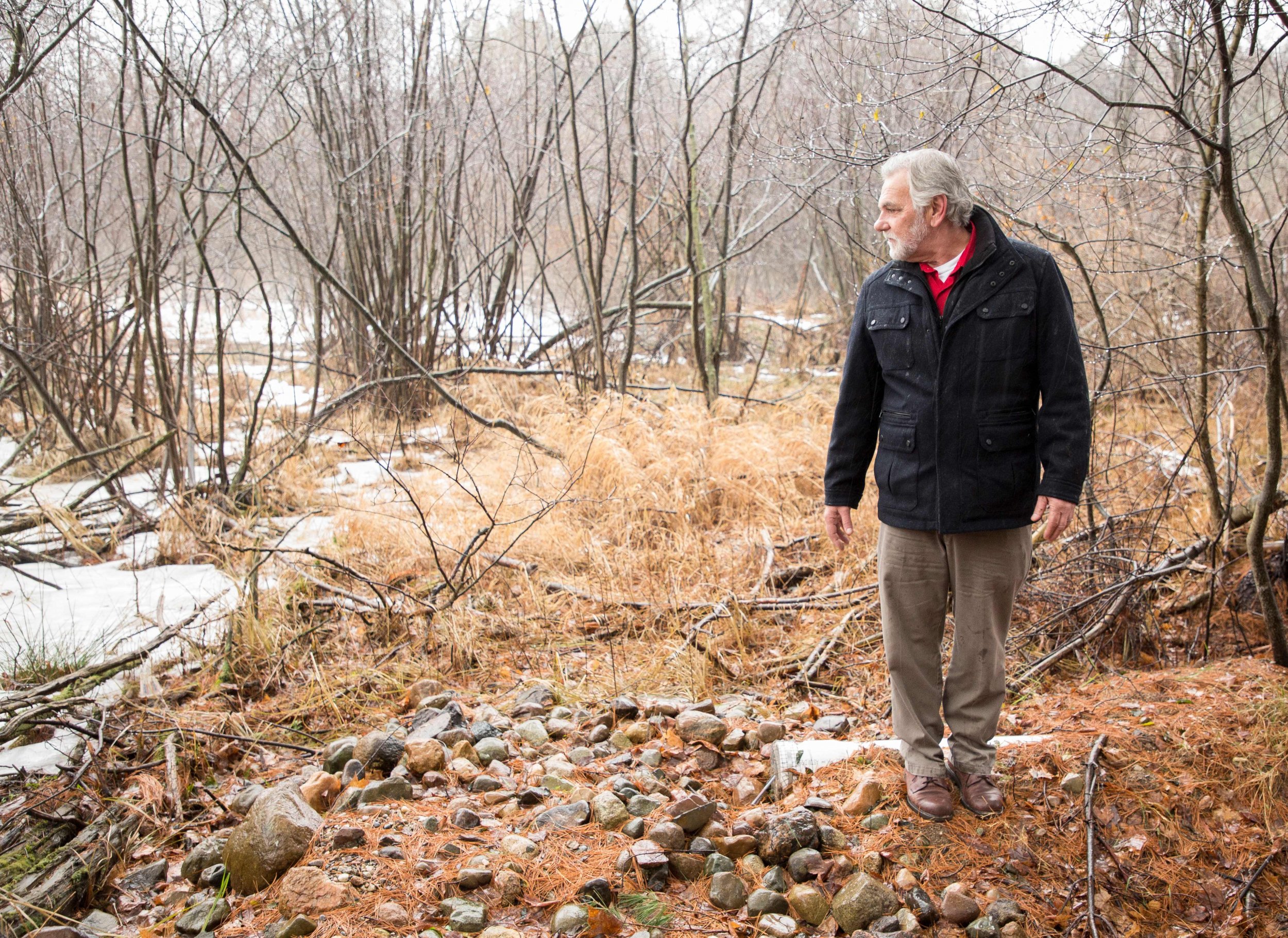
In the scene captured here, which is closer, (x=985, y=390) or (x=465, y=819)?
(x=985, y=390)

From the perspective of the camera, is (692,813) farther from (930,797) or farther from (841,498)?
(841,498)

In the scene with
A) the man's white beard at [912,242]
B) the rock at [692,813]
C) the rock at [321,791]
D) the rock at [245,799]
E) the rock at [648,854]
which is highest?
the man's white beard at [912,242]

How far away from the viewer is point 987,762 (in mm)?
2412

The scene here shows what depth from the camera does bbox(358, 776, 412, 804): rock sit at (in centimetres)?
268

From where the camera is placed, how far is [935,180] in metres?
2.16

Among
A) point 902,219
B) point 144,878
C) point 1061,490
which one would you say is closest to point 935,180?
point 902,219

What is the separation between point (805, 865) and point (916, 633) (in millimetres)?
629

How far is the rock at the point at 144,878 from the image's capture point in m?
2.43

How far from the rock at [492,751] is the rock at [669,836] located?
2.43 feet

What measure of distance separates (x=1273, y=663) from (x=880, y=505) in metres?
1.77

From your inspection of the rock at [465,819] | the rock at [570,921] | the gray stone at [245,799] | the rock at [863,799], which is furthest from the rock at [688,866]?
the gray stone at [245,799]

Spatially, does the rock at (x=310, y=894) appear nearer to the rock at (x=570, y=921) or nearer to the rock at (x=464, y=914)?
the rock at (x=464, y=914)

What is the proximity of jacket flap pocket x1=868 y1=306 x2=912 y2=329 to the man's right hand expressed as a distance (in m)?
0.48

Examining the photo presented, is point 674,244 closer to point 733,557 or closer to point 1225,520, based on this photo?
point 733,557
